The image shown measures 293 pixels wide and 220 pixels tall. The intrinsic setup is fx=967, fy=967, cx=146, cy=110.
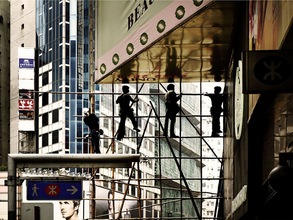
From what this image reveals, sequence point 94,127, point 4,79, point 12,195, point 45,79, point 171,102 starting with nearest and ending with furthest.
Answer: point 12,195
point 171,102
point 94,127
point 45,79
point 4,79

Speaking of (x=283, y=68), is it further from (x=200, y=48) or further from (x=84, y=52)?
(x=84, y=52)

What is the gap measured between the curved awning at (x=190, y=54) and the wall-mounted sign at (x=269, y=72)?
475 centimetres

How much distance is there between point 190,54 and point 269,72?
839cm

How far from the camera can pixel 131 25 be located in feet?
53.5

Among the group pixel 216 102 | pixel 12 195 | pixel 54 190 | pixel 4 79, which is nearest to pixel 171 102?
pixel 216 102

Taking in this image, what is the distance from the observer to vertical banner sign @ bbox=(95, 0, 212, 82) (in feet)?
45.1

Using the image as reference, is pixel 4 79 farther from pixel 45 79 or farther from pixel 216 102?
pixel 216 102

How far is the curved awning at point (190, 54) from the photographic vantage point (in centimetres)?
1338

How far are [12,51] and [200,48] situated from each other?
191 ft

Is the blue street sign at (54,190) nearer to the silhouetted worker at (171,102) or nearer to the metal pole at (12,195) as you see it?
the metal pole at (12,195)

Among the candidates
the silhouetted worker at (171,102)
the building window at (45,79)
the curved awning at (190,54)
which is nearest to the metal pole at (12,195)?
the curved awning at (190,54)

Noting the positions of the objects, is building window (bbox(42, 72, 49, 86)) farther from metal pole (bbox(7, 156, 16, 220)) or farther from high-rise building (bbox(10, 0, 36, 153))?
metal pole (bbox(7, 156, 16, 220))

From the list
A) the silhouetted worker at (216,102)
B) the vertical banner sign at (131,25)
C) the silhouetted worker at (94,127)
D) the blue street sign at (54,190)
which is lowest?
the blue street sign at (54,190)

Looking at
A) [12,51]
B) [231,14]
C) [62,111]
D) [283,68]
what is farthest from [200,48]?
[12,51]
